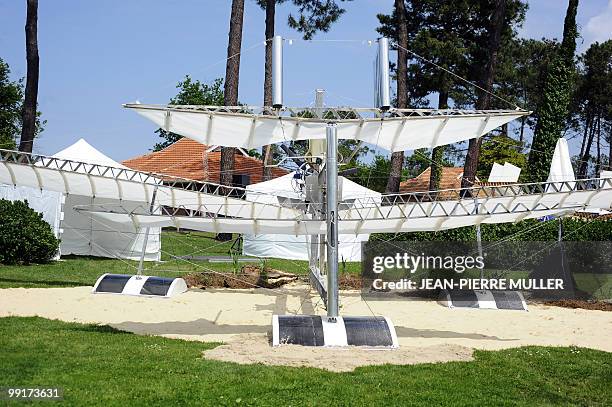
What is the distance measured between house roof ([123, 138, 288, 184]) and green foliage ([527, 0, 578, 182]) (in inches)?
513

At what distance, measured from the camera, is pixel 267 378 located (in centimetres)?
864

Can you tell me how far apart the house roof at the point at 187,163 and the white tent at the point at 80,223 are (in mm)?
9928

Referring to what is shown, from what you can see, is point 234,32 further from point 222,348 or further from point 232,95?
point 222,348

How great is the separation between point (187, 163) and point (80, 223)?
44.6 ft

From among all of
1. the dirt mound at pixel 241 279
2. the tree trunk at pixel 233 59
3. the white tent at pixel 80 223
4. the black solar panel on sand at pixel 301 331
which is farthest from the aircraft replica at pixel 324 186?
the tree trunk at pixel 233 59

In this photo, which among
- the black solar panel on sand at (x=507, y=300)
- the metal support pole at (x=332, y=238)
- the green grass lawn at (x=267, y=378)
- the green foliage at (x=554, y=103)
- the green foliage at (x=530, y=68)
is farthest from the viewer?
the green foliage at (x=530, y=68)

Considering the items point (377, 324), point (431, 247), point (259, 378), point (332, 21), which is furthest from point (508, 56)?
point (259, 378)

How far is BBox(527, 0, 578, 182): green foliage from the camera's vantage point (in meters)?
28.5

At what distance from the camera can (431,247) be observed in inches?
827

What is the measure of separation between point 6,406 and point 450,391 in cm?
497

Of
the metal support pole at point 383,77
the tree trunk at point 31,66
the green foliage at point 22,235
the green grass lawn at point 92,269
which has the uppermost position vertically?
the tree trunk at point 31,66

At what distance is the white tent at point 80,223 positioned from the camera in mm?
23078

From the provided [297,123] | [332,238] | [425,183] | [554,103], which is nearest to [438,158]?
[554,103]

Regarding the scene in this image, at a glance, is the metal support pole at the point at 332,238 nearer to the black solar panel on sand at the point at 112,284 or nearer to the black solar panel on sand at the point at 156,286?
the black solar panel on sand at the point at 156,286
